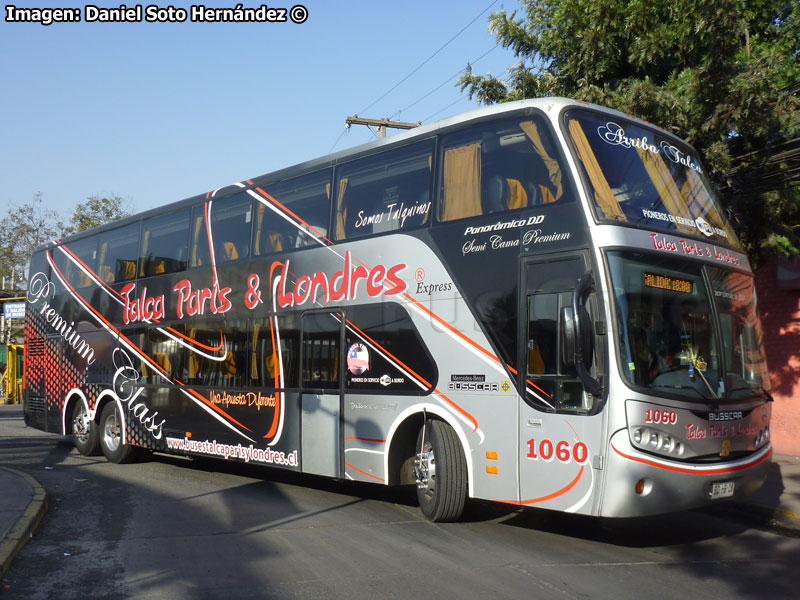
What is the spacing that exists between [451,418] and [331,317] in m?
2.35

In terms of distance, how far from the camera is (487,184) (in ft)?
27.2

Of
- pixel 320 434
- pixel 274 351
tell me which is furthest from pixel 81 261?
pixel 320 434

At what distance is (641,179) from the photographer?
311 inches

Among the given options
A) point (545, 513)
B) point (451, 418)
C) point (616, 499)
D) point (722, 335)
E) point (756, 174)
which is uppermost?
point (756, 174)

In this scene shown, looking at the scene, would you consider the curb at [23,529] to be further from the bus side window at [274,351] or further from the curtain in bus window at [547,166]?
the curtain in bus window at [547,166]

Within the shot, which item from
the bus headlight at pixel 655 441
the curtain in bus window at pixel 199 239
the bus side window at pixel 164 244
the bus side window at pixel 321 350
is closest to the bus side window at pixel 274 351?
the bus side window at pixel 321 350

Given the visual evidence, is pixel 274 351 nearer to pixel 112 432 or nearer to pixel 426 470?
pixel 426 470

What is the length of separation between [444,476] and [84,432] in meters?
9.39

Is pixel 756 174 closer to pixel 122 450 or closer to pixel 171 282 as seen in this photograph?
pixel 171 282

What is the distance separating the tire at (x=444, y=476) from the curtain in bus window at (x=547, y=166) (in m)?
2.61

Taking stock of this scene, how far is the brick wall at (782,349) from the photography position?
46.2 ft

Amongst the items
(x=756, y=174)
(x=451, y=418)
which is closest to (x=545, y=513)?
(x=451, y=418)

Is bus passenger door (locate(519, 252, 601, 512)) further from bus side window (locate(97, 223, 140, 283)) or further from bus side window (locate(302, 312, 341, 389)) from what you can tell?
bus side window (locate(97, 223, 140, 283))

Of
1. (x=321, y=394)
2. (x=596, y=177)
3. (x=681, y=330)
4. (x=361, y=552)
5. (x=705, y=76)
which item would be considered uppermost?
(x=705, y=76)
